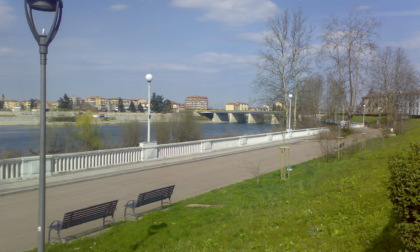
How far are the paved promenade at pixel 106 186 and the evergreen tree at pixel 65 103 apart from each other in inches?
608

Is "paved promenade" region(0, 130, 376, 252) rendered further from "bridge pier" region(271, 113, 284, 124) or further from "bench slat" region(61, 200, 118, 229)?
"bridge pier" region(271, 113, 284, 124)

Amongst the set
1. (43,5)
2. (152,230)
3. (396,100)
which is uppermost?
(396,100)

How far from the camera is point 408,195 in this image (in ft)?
12.9

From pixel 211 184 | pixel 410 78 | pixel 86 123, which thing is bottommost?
pixel 211 184

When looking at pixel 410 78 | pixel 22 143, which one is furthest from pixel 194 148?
pixel 410 78

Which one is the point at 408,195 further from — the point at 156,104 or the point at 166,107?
the point at 156,104

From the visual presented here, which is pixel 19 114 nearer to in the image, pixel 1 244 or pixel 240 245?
pixel 1 244

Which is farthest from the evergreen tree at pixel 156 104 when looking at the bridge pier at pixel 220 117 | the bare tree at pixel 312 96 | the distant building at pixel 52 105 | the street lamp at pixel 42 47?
the street lamp at pixel 42 47

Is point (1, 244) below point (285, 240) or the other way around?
below

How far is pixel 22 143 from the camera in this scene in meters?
22.9

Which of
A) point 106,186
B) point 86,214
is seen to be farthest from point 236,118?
point 86,214

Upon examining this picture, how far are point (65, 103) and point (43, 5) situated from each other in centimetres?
2980

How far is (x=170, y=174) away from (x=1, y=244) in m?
9.41

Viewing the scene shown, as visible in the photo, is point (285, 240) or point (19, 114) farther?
point (19, 114)
